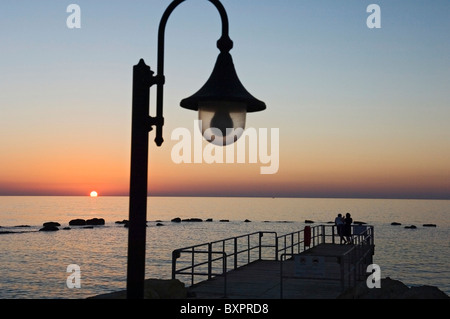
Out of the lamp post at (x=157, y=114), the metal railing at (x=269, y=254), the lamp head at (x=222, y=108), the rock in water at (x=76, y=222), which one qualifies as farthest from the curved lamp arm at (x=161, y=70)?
the rock in water at (x=76, y=222)

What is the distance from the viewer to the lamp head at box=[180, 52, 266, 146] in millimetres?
4809

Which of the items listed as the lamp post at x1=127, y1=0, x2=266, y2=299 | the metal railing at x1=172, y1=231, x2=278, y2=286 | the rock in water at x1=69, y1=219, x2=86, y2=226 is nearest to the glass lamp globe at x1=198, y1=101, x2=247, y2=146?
the lamp post at x1=127, y1=0, x2=266, y2=299

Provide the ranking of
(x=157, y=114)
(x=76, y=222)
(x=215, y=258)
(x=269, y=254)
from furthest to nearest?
(x=76, y=222)
(x=269, y=254)
(x=215, y=258)
(x=157, y=114)

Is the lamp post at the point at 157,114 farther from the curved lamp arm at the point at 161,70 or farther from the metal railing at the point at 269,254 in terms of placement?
the metal railing at the point at 269,254

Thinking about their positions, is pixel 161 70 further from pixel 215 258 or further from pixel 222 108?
pixel 215 258

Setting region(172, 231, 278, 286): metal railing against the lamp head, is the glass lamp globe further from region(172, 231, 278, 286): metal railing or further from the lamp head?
region(172, 231, 278, 286): metal railing

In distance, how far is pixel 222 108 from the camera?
190 inches

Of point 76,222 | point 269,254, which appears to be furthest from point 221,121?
point 76,222

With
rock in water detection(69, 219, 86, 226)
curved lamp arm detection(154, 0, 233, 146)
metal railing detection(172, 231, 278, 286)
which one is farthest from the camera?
rock in water detection(69, 219, 86, 226)

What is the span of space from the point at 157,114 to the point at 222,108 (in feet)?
1.95

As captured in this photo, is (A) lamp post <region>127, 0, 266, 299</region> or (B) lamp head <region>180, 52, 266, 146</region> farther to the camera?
(B) lamp head <region>180, 52, 266, 146</region>

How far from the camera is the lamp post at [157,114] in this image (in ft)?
14.6

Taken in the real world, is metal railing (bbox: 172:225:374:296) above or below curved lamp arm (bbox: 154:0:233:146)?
below
